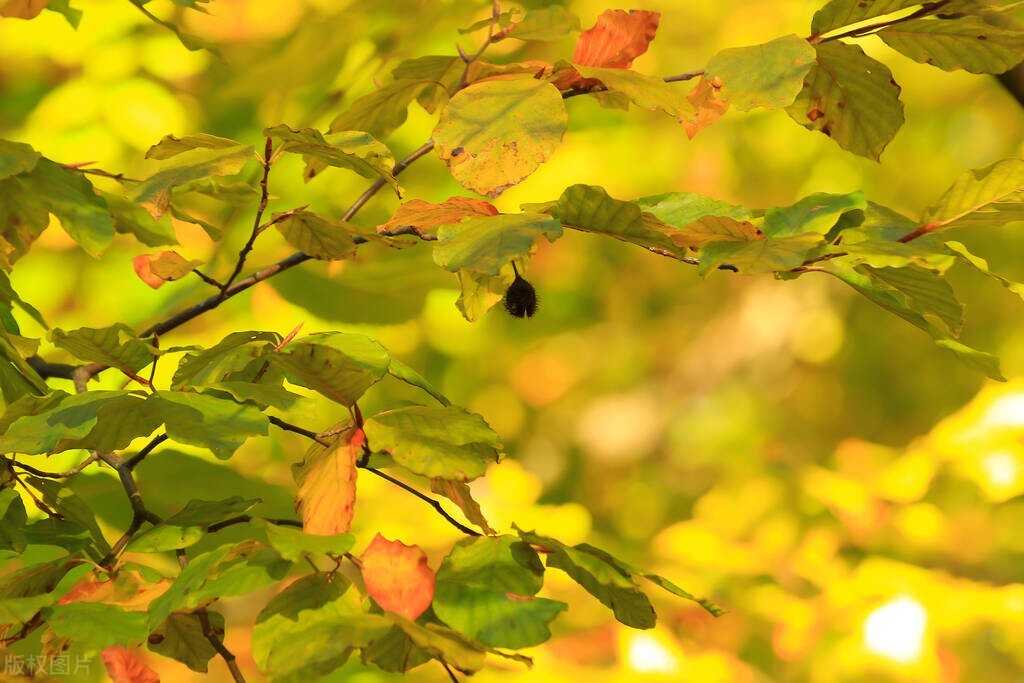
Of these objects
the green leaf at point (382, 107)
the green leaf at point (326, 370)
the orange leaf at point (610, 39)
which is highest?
the orange leaf at point (610, 39)

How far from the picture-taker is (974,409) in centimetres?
106

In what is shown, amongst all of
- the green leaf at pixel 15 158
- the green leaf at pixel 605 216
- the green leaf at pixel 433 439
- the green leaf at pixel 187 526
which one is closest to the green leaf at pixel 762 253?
the green leaf at pixel 605 216

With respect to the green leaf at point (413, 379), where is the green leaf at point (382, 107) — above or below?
above

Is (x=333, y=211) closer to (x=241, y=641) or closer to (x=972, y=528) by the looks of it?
(x=241, y=641)

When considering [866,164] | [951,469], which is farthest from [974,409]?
[866,164]

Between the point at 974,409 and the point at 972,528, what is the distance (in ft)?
0.41

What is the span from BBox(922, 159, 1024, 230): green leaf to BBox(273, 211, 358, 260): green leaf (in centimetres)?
31

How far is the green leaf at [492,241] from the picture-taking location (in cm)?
41

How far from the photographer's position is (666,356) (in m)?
1.07

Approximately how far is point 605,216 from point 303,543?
0.19m

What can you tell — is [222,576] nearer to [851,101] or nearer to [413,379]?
[413,379]

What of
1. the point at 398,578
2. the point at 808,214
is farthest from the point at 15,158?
the point at 808,214

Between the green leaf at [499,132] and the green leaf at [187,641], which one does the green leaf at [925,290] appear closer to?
the green leaf at [499,132]

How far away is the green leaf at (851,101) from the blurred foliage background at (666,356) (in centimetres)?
44
